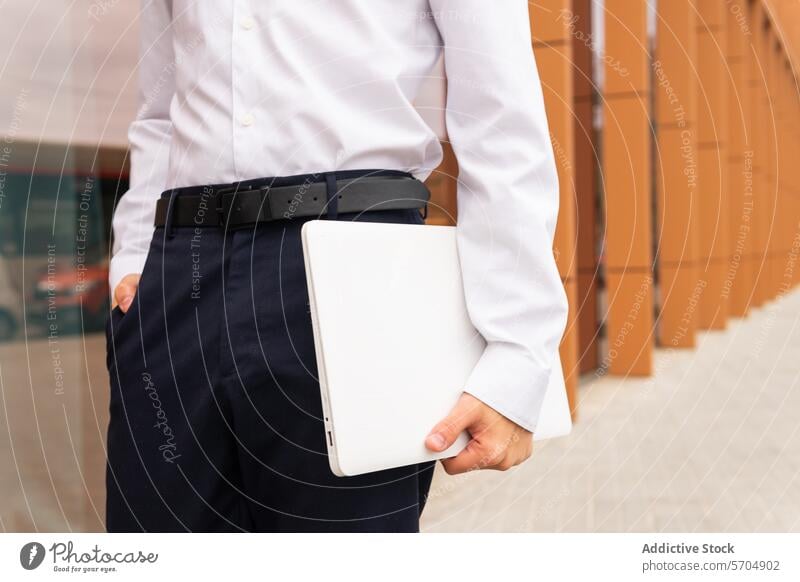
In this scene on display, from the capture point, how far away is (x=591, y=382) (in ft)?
21.6

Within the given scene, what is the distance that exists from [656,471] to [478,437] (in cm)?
292

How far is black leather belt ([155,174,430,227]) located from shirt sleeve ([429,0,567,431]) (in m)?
0.09

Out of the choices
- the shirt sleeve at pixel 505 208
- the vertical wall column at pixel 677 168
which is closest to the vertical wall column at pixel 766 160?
the vertical wall column at pixel 677 168

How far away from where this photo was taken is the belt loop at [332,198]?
1.01 metres

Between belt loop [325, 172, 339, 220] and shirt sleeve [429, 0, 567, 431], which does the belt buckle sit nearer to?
belt loop [325, 172, 339, 220]

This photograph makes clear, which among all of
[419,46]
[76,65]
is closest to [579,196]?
[76,65]

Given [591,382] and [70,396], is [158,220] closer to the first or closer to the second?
[70,396]

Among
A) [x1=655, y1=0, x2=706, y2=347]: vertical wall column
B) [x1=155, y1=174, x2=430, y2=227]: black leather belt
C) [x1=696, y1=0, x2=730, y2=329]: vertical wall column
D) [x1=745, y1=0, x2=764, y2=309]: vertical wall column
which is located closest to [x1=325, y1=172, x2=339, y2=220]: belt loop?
[x1=155, y1=174, x2=430, y2=227]: black leather belt

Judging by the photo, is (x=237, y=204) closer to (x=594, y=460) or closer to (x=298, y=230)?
(x=298, y=230)

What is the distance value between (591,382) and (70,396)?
5048 millimetres

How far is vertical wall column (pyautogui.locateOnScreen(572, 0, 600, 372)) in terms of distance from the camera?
6039 millimetres

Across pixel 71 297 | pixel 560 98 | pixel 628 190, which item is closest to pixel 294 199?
pixel 71 297

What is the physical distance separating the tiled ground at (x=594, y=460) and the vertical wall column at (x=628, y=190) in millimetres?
430

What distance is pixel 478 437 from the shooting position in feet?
3.32
